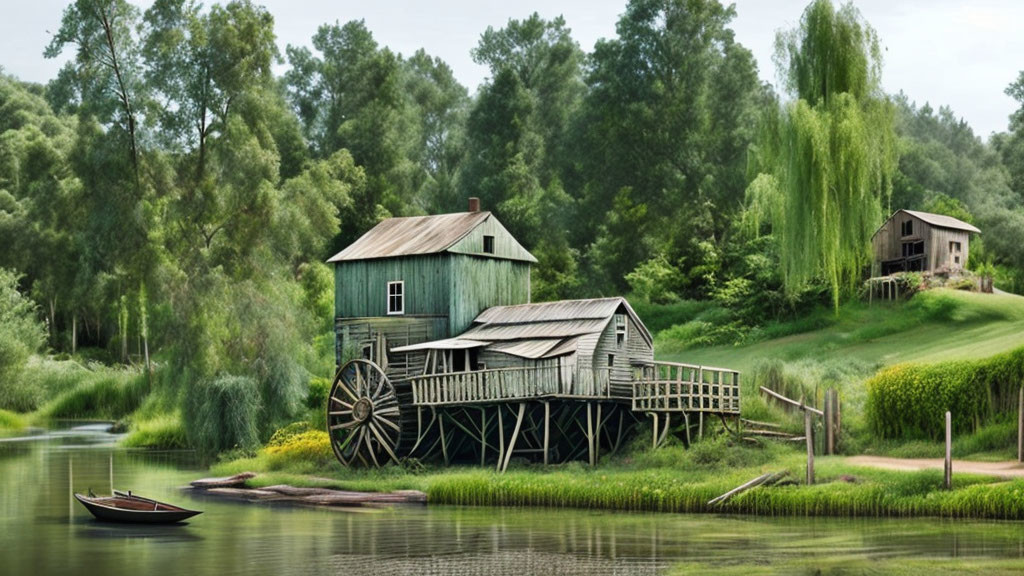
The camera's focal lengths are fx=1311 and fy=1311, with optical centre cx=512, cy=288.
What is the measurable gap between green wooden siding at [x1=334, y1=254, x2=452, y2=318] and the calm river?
31.2 ft

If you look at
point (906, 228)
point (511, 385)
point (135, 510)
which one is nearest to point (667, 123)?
point (906, 228)

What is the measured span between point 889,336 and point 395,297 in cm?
2109

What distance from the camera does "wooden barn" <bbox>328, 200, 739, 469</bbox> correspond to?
126 feet

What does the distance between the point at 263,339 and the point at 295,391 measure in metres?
3.38

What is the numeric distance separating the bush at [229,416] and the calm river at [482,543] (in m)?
11.6

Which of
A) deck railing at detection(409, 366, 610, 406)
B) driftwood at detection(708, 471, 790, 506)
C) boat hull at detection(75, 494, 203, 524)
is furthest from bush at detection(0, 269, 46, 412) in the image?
driftwood at detection(708, 471, 790, 506)

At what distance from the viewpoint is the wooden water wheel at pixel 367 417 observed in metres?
42.0

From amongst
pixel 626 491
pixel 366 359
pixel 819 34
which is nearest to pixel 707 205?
pixel 819 34

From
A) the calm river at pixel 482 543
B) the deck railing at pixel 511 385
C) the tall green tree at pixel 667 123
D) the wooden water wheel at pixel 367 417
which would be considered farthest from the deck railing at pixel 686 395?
the tall green tree at pixel 667 123

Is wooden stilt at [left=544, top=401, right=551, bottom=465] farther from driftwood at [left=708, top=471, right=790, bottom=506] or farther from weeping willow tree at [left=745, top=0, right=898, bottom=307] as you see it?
weeping willow tree at [left=745, top=0, right=898, bottom=307]

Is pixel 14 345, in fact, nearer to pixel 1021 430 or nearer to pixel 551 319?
pixel 551 319

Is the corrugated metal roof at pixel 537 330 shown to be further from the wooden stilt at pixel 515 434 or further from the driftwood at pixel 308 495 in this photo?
the driftwood at pixel 308 495

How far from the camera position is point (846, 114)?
48.8 meters

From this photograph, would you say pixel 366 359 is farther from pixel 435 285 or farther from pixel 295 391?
pixel 295 391
